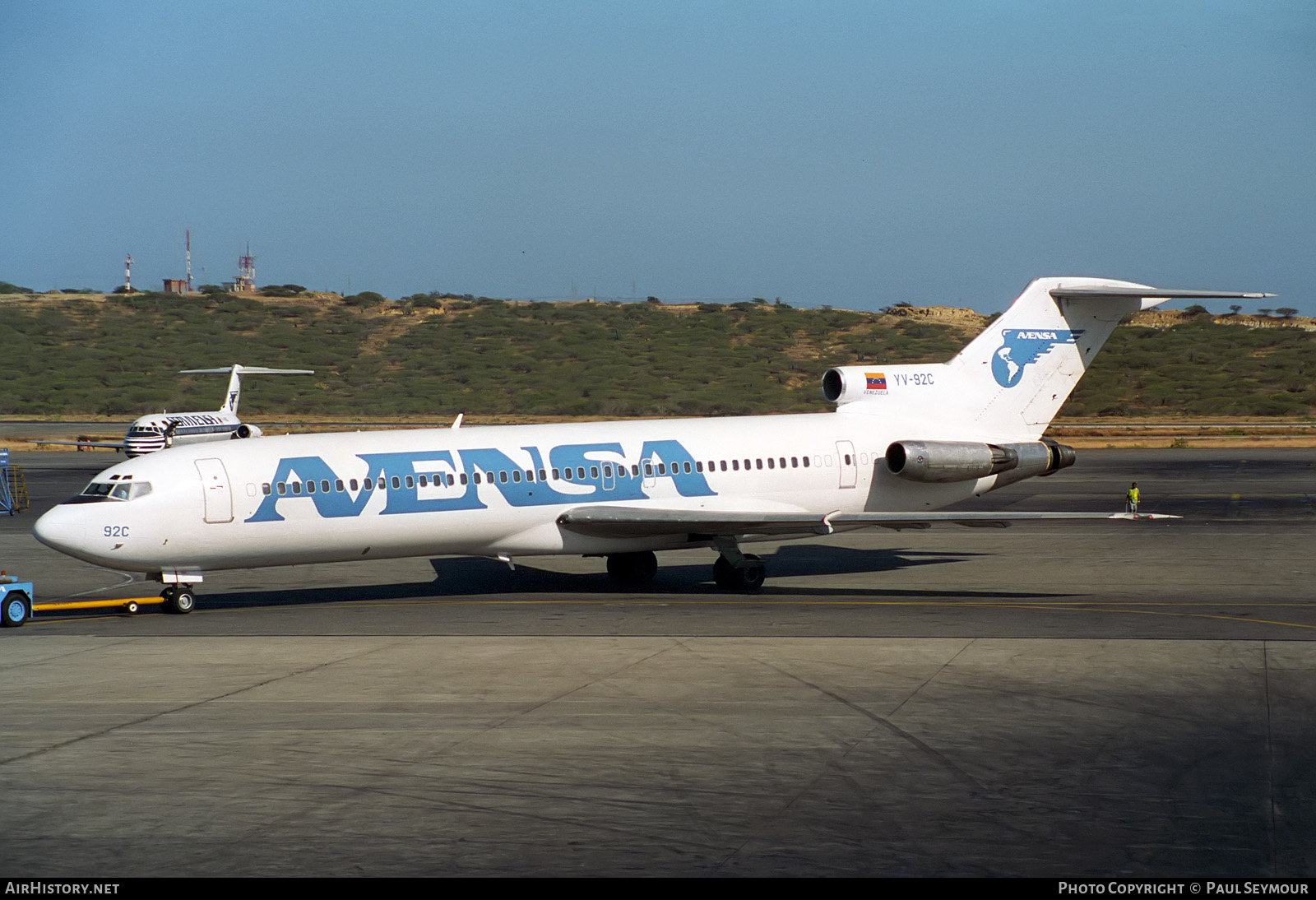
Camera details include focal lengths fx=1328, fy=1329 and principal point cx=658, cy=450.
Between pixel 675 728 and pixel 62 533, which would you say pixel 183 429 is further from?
pixel 675 728

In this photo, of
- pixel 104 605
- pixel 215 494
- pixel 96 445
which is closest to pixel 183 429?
pixel 96 445

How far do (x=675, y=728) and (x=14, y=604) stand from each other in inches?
512

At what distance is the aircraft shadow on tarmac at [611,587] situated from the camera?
24891 millimetres

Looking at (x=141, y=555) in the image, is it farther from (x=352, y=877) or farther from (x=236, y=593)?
(x=352, y=877)

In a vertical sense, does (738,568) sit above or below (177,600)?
below

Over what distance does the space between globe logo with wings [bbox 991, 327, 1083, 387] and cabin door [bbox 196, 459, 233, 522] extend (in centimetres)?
1642

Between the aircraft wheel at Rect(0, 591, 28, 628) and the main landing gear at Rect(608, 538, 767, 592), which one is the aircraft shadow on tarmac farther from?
the aircraft wheel at Rect(0, 591, 28, 628)

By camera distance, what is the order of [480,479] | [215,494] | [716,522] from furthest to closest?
[716,522] → [480,479] → [215,494]

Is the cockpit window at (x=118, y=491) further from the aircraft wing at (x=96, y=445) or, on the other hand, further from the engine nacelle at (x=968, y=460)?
the aircraft wing at (x=96, y=445)

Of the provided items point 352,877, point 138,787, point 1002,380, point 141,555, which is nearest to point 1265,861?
point 352,877

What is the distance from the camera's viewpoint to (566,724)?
15.0 metres

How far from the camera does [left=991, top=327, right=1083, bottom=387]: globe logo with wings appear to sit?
29.4 m

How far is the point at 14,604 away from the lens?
864 inches

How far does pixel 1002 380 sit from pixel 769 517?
308 inches
